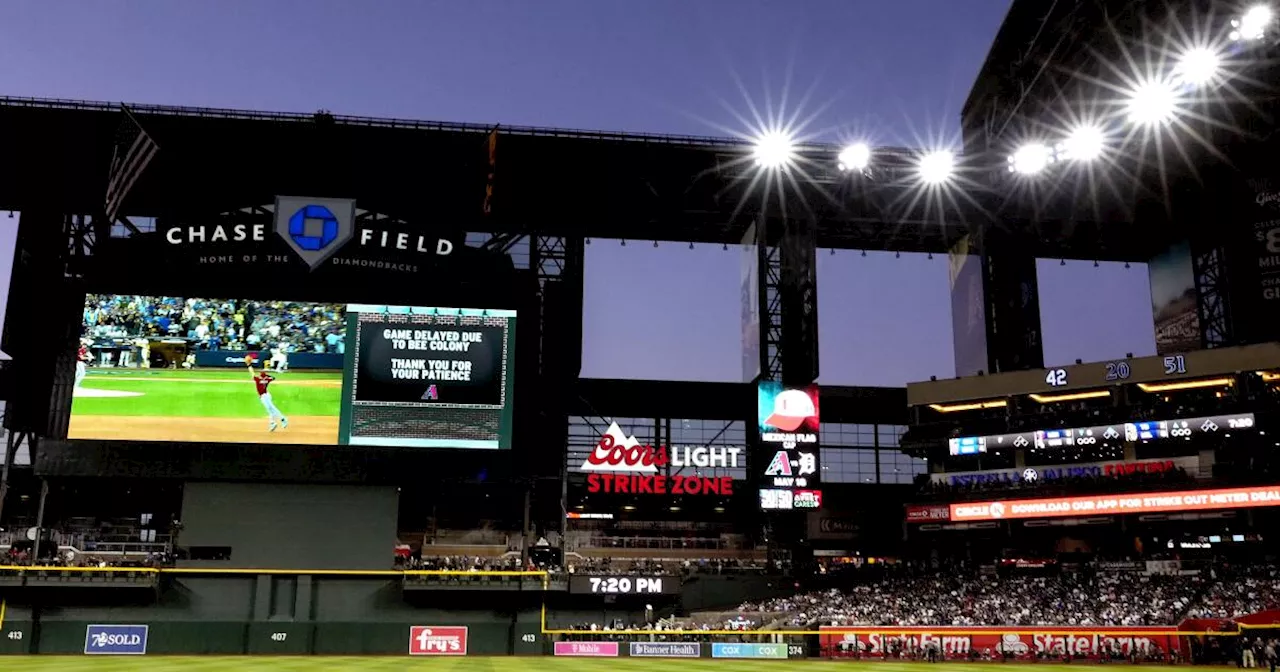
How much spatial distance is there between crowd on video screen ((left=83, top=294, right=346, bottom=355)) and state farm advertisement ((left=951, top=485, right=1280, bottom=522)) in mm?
30939

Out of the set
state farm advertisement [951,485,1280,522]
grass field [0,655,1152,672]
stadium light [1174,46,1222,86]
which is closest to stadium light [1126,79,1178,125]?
stadium light [1174,46,1222,86]

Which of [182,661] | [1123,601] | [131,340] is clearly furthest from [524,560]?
[1123,601]

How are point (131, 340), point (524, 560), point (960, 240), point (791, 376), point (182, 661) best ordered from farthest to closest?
point (960, 240) < point (791, 376) < point (524, 560) < point (131, 340) < point (182, 661)

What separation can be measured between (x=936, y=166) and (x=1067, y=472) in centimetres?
1605

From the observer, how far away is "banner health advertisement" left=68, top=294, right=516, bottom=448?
4203 cm

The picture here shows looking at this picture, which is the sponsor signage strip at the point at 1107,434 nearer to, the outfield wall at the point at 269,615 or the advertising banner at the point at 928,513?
the advertising banner at the point at 928,513

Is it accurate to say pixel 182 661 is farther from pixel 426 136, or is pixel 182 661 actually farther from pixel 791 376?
pixel 791 376

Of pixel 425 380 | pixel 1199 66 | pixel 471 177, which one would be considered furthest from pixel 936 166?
pixel 425 380

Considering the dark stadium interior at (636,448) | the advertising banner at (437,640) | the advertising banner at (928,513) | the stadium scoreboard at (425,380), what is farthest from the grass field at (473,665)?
the advertising banner at (928,513)

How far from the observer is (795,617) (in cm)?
4459

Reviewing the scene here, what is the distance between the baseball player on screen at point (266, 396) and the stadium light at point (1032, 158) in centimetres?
3316

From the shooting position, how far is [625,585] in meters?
44.8

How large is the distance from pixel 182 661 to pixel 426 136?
23.7m

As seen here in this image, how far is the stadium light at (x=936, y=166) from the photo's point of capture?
48500 mm
